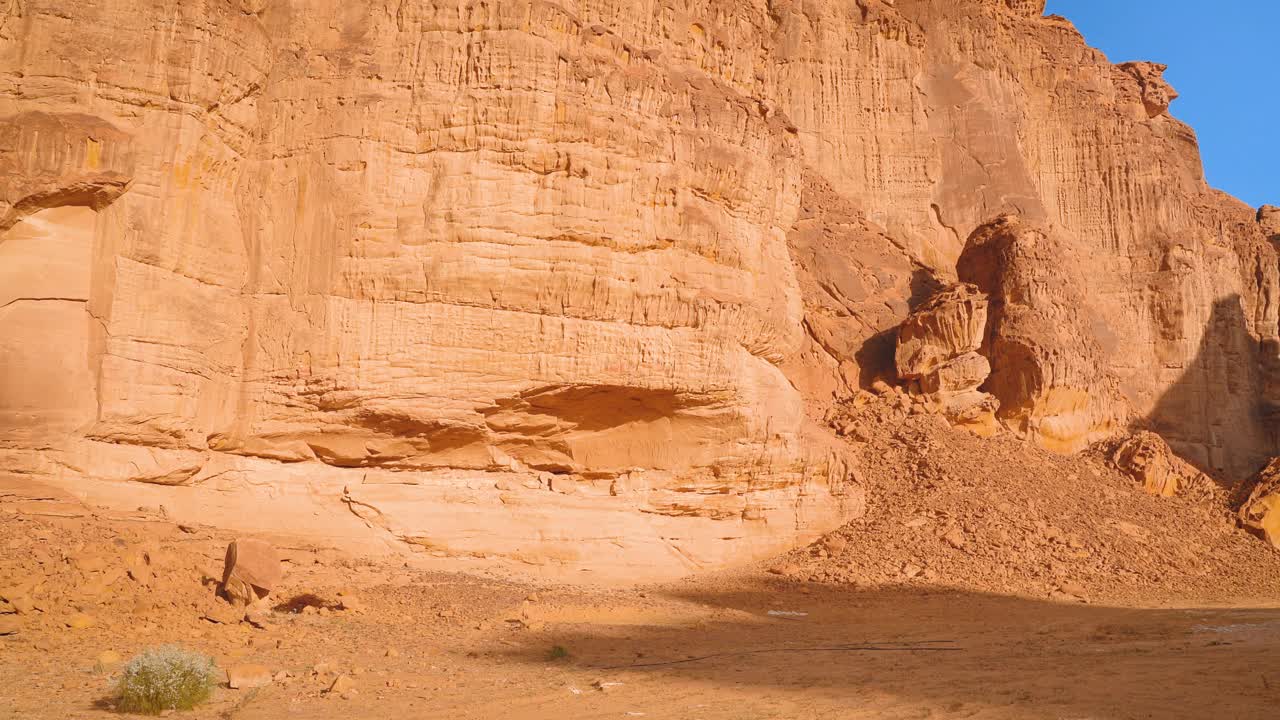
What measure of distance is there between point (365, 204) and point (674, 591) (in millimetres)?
6881

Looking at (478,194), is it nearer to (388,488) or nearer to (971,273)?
(388,488)

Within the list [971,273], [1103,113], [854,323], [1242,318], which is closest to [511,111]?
[854,323]

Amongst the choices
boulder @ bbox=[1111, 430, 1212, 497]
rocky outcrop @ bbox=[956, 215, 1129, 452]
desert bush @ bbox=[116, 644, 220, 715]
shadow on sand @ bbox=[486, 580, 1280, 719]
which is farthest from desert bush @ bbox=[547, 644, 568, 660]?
rocky outcrop @ bbox=[956, 215, 1129, 452]

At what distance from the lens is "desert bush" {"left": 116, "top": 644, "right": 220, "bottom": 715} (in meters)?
6.81

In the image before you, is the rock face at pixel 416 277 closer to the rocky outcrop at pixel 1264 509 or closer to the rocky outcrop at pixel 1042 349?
the rocky outcrop at pixel 1042 349

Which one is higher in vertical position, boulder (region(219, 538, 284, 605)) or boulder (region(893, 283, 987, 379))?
boulder (region(893, 283, 987, 379))

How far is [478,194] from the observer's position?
1361cm

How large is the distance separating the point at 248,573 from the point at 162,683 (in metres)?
2.88

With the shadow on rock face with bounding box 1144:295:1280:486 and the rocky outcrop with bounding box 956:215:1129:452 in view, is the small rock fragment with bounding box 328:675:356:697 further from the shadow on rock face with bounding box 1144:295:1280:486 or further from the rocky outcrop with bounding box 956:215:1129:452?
the shadow on rock face with bounding box 1144:295:1280:486

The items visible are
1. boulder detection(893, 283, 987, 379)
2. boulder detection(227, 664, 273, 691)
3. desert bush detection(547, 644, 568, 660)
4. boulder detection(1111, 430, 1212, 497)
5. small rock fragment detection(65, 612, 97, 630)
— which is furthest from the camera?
boulder detection(893, 283, 987, 379)

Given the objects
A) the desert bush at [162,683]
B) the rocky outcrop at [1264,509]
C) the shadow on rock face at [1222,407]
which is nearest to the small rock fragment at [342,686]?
the desert bush at [162,683]

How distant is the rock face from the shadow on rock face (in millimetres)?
14647

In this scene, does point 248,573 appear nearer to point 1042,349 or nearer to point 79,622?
point 79,622

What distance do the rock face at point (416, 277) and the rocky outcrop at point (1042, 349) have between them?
7078 mm
